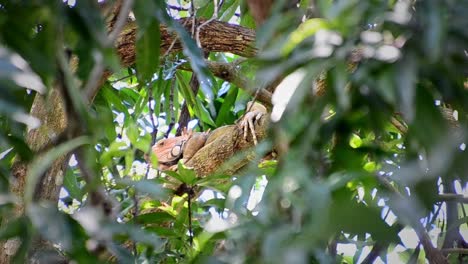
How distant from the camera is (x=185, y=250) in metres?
1.34

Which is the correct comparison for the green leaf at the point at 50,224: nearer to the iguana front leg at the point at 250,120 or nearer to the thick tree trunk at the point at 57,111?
the thick tree trunk at the point at 57,111

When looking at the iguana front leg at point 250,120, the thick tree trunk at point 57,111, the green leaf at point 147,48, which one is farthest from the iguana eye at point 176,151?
the green leaf at point 147,48

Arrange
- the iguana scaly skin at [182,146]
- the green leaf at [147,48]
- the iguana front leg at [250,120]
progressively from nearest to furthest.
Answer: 1. the green leaf at [147,48]
2. the iguana front leg at [250,120]
3. the iguana scaly skin at [182,146]

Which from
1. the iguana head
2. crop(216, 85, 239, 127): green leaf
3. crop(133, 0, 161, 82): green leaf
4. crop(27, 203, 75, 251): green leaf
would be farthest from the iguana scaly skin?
crop(27, 203, 75, 251): green leaf

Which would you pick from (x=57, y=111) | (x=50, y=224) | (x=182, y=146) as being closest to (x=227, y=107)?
(x=182, y=146)

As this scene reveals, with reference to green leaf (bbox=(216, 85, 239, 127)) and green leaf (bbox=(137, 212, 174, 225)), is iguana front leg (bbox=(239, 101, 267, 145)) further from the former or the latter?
green leaf (bbox=(137, 212, 174, 225))

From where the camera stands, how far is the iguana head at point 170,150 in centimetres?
231

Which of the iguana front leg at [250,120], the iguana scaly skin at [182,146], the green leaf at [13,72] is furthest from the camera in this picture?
the iguana scaly skin at [182,146]

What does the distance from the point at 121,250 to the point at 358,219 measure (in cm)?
24

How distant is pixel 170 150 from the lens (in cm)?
235

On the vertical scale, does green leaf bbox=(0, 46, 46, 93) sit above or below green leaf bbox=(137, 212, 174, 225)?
above

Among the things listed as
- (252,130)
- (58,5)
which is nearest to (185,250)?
(252,130)

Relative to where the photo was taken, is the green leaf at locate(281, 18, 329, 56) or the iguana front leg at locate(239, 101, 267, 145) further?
the iguana front leg at locate(239, 101, 267, 145)

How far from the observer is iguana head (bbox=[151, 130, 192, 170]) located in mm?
2307
